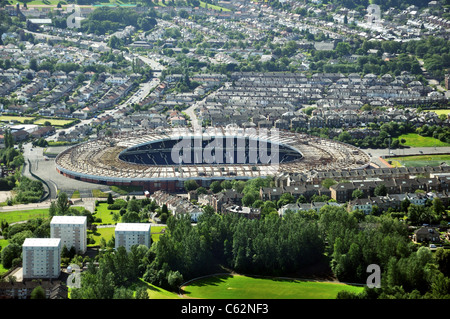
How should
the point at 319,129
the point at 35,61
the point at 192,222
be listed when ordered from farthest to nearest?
the point at 35,61
the point at 319,129
the point at 192,222

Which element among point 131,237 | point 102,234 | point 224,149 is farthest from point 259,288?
point 224,149

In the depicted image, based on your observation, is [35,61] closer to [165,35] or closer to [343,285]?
[165,35]

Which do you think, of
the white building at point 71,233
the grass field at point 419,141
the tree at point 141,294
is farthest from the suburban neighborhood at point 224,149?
the tree at point 141,294

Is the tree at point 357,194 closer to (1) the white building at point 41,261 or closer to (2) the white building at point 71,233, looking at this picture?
(2) the white building at point 71,233
